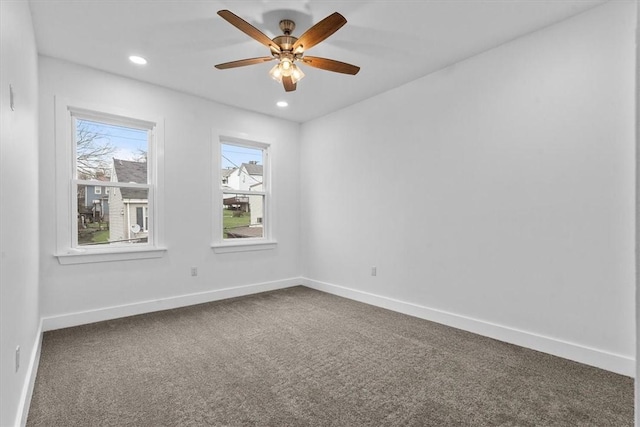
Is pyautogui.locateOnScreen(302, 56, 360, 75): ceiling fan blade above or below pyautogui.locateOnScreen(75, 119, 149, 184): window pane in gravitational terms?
above

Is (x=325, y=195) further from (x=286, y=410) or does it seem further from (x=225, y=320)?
(x=286, y=410)

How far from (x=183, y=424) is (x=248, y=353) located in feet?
3.02

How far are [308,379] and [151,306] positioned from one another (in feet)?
8.06

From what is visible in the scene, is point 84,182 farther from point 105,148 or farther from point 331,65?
point 331,65

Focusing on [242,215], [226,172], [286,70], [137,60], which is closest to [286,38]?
[286,70]

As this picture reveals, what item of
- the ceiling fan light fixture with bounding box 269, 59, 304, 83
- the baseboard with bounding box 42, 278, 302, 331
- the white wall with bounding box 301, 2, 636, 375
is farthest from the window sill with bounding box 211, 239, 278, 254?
the ceiling fan light fixture with bounding box 269, 59, 304, 83

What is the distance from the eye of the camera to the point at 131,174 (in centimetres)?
384

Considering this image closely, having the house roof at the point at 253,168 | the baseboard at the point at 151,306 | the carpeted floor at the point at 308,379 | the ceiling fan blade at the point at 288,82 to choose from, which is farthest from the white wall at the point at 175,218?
the ceiling fan blade at the point at 288,82

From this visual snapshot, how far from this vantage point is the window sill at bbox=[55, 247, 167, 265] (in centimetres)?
330

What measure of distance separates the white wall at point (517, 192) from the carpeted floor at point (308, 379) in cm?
36

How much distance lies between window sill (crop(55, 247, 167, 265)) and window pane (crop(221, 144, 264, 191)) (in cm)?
127

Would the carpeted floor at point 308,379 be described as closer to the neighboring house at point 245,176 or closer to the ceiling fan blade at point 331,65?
the neighboring house at point 245,176

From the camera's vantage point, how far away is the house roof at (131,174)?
3.76 m

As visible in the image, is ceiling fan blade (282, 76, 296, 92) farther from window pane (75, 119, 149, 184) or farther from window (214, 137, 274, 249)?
window pane (75, 119, 149, 184)
